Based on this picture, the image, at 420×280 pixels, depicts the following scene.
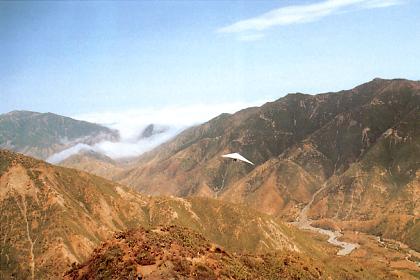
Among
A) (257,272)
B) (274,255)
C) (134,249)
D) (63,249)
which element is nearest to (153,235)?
(134,249)

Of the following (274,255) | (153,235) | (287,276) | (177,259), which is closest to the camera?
(177,259)

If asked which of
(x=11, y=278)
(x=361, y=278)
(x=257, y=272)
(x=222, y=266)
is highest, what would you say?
(x=222, y=266)

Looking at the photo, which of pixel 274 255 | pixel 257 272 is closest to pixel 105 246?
pixel 257 272

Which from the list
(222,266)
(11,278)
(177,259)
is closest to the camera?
(177,259)

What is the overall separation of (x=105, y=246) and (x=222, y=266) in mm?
24191

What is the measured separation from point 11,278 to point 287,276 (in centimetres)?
11245

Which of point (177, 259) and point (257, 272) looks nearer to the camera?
point (177, 259)

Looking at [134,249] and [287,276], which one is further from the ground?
[134,249]

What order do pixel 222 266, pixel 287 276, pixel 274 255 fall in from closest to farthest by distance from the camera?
pixel 222 266
pixel 287 276
pixel 274 255

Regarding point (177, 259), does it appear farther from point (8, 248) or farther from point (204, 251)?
point (8, 248)

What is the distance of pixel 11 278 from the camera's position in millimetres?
189750

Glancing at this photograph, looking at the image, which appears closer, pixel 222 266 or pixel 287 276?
pixel 222 266

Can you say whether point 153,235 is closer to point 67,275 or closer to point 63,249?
point 67,275

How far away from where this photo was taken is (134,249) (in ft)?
315
